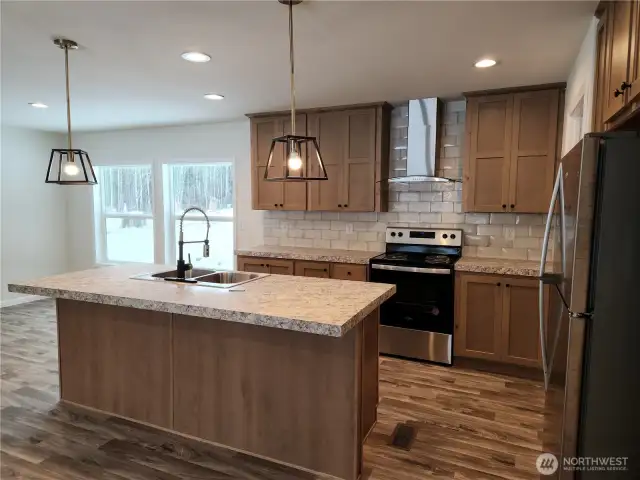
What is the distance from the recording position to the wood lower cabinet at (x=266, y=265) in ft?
13.8

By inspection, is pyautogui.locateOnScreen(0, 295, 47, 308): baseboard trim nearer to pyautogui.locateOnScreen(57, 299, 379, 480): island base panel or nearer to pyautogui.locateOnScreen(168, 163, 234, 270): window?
pyautogui.locateOnScreen(168, 163, 234, 270): window

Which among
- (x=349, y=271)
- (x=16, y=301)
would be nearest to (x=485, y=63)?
(x=349, y=271)

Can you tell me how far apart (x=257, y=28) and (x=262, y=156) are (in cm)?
226

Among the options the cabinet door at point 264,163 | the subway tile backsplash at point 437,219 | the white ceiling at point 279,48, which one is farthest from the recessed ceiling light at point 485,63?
the cabinet door at point 264,163

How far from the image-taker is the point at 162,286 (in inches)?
98.9

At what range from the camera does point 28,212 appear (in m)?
5.69

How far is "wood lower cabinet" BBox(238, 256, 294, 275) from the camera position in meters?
4.21

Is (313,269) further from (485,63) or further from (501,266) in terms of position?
(485,63)

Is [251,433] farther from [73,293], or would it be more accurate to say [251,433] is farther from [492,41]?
[492,41]

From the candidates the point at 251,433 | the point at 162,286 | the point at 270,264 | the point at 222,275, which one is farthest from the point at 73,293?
the point at 270,264

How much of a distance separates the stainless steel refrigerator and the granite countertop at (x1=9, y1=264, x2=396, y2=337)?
0.87 m

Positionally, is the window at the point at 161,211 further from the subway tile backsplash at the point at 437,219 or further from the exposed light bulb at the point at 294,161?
the exposed light bulb at the point at 294,161

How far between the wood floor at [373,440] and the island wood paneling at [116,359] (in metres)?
0.13

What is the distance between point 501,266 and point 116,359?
2.90 metres
